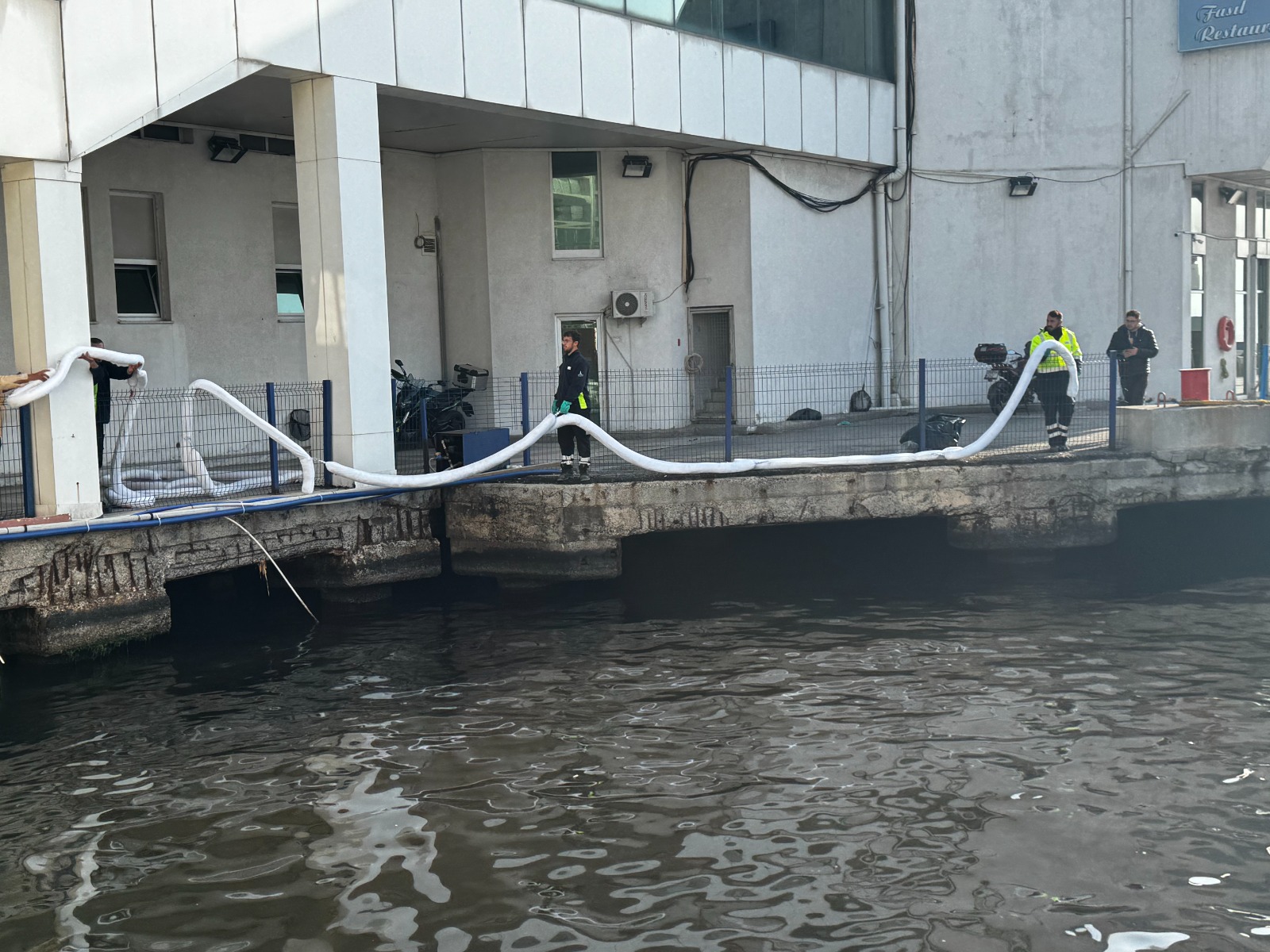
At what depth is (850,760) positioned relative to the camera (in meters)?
8.13

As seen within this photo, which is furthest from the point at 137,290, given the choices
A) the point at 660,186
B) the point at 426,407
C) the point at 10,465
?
the point at 660,186

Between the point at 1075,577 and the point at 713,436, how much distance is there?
5218 millimetres

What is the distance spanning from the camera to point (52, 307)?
11078mm

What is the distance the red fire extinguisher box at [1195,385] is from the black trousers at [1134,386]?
0.64m

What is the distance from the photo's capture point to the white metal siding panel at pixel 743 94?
1836cm

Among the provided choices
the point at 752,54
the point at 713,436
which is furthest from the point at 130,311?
the point at 752,54

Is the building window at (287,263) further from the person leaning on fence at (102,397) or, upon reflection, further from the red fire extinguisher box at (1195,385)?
the red fire extinguisher box at (1195,385)

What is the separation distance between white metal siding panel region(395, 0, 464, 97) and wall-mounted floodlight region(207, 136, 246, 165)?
12.9 feet

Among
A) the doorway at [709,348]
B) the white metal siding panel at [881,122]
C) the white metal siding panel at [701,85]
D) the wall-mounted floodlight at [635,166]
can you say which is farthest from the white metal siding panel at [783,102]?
the doorway at [709,348]

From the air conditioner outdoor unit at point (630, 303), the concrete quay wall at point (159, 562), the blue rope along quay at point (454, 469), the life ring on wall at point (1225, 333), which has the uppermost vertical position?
the air conditioner outdoor unit at point (630, 303)

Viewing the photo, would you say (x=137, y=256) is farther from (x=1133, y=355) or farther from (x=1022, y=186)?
Answer: (x=1022, y=186)

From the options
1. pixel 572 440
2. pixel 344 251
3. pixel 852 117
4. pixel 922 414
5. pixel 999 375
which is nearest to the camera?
pixel 344 251

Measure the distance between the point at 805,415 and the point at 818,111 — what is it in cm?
484

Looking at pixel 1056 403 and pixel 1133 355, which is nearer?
pixel 1056 403
